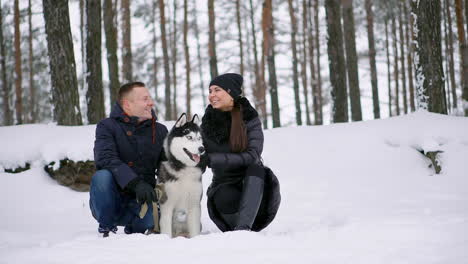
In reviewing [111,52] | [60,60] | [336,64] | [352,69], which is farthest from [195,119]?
[352,69]

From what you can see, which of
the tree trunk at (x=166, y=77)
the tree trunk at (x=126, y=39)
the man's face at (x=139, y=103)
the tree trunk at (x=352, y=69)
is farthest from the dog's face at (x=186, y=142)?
the tree trunk at (x=166, y=77)

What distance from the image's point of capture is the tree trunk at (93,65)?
8.27 metres

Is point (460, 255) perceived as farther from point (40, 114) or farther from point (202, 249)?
point (40, 114)

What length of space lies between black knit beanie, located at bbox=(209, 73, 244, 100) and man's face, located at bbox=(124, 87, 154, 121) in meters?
0.63

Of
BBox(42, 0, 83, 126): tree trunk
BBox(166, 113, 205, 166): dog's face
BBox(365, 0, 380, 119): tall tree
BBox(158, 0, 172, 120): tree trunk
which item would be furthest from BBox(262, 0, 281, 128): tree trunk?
BBox(166, 113, 205, 166): dog's face

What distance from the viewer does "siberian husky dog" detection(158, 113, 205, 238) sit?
3295mm

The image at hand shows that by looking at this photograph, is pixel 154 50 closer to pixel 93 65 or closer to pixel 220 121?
pixel 93 65

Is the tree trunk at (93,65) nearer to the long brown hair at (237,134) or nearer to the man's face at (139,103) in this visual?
the man's face at (139,103)

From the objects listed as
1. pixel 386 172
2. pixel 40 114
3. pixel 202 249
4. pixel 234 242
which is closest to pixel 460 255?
pixel 234 242

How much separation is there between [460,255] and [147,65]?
792 inches

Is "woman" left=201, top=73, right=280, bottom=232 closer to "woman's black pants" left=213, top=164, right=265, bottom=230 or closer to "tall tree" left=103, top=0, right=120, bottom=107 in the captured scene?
"woman's black pants" left=213, top=164, right=265, bottom=230

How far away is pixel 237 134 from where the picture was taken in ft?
11.3

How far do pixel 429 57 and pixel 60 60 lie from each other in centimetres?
723

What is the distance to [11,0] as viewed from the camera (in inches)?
635
